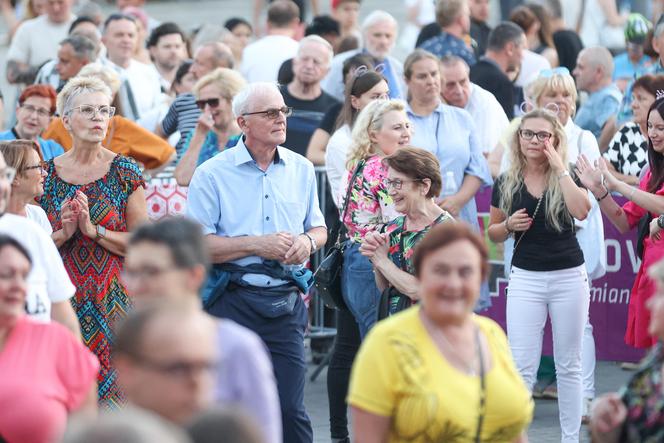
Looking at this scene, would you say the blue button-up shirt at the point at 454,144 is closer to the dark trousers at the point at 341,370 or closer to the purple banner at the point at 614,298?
the purple banner at the point at 614,298

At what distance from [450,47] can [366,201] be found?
521 centimetres

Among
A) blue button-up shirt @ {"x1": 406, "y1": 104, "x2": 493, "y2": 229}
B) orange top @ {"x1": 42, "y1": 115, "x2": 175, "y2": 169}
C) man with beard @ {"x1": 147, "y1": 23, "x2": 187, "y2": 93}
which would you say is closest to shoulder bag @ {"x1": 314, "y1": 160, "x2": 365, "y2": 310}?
blue button-up shirt @ {"x1": 406, "y1": 104, "x2": 493, "y2": 229}

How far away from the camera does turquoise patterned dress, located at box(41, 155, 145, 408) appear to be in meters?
8.51

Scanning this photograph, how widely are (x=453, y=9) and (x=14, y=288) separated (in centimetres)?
905

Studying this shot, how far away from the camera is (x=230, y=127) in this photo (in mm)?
10992

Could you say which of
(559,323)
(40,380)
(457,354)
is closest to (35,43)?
(559,323)

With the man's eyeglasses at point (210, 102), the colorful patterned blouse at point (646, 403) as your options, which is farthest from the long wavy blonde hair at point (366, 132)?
the colorful patterned blouse at point (646, 403)

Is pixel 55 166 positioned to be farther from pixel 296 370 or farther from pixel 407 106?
pixel 407 106

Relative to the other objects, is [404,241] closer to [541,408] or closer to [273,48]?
[541,408]

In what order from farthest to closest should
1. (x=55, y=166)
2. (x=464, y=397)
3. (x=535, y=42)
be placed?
(x=535, y=42)
(x=55, y=166)
(x=464, y=397)

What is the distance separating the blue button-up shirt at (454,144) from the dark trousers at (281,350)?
2.60m

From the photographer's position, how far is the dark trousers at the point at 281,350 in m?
8.02

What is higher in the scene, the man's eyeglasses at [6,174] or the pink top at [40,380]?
the man's eyeglasses at [6,174]

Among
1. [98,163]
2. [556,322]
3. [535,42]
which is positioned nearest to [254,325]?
[98,163]
